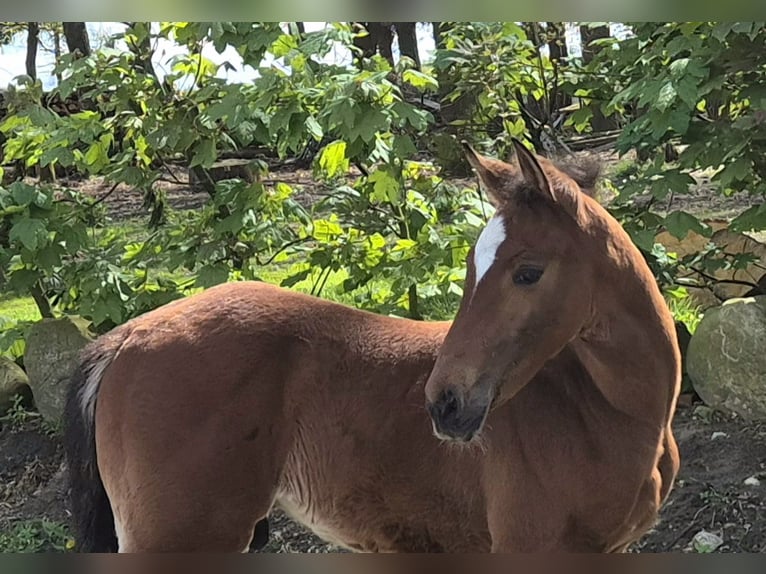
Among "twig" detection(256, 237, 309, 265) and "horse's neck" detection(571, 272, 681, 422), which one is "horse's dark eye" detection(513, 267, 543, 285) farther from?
"twig" detection(256, 237, 309, 265)

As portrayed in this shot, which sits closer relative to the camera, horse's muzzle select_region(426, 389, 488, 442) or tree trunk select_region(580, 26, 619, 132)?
horse's muzzle select_region(426, 389, 488, 442)

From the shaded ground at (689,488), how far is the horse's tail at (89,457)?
481 mm

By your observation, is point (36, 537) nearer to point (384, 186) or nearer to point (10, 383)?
point (10, 383)

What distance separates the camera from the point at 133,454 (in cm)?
142

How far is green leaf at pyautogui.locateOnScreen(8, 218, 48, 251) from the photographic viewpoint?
1964 millimetres

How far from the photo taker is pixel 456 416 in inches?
49.4

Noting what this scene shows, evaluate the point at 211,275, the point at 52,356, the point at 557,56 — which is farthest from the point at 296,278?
the point at 557,56

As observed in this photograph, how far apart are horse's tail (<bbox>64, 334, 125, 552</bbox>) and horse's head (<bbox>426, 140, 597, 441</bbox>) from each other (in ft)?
2.18

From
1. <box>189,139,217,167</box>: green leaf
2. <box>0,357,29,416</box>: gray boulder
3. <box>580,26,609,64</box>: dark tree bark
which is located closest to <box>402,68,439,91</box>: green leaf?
<box>580,26,609,64</box>: dark tree bark

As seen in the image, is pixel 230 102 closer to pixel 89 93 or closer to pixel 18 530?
pixel 89 93

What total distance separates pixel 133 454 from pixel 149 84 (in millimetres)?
1063

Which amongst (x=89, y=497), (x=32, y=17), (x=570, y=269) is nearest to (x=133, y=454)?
(x=89, y=497)

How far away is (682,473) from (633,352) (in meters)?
0.71

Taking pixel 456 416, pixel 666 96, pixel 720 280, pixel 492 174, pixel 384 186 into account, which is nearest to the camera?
pixel 456 416
